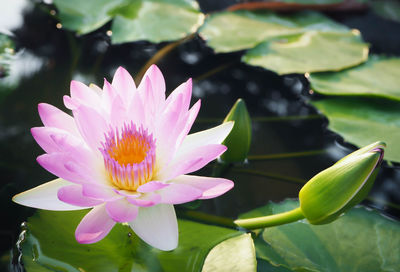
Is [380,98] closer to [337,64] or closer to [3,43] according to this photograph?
[337,64]

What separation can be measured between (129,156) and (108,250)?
274mm

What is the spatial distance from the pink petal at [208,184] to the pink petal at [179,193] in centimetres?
4

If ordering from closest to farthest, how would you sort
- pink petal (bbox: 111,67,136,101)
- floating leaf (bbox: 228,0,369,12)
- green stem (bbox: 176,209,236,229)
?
pink petal (bbox: 111,67,136,101) < green stem (bbox: 176,209,236,229) < floating leaf (bbox: 228,0,369,12)

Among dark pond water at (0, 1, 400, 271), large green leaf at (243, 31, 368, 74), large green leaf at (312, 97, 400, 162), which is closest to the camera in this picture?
dark pond water at (0, 1, 400, 271)

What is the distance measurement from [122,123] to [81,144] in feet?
0.41

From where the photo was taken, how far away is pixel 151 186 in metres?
0.96

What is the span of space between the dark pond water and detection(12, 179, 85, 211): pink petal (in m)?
0.30

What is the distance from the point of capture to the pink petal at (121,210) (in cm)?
93

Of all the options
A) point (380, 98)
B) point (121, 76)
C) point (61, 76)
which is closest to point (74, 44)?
point (61, 76)

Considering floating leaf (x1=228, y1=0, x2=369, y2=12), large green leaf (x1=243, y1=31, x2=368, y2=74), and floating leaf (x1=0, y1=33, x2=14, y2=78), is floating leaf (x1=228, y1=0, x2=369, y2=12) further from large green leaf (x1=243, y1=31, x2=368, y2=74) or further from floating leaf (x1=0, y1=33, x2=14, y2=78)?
floating leaf (x1=0, y1=33, x2=14, y2=78)

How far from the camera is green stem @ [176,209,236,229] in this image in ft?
4.53

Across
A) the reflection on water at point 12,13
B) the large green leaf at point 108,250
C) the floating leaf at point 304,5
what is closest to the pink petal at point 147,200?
the large green leaf at point 108,250

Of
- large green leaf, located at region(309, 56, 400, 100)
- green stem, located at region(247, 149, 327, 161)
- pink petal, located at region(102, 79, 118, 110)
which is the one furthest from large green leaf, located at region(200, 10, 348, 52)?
pink petal, located at region(102, 79, 118, 110)

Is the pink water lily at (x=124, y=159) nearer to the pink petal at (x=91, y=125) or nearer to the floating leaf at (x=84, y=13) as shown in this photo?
the pink petal at (x=91, y=125)
